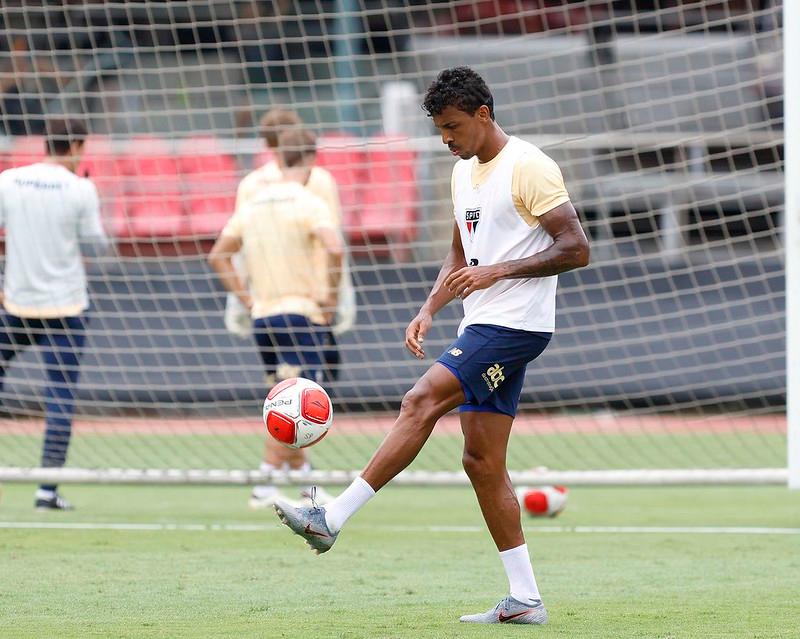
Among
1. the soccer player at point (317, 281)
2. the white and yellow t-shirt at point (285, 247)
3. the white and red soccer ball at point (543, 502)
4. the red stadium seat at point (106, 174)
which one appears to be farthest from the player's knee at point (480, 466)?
the red stadium seat at point (106, 174)

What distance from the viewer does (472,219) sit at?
509 cm

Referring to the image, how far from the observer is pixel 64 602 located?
17.3 feet

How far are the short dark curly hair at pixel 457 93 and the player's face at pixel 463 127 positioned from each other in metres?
0.02

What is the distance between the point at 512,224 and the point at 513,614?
1.36 metres

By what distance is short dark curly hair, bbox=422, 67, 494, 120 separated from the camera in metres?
4.90

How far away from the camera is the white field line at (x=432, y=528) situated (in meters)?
7.64

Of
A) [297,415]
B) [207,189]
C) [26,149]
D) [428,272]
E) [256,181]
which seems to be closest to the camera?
[297,415]

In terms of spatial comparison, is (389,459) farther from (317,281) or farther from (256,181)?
(256,181)

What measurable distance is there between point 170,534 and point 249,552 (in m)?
0.80

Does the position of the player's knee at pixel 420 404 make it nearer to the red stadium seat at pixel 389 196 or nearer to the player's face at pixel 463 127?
the player's face at pixel 463 127

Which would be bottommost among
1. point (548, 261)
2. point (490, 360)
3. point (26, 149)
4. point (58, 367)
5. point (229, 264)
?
point (58, 367)

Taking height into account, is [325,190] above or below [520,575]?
above

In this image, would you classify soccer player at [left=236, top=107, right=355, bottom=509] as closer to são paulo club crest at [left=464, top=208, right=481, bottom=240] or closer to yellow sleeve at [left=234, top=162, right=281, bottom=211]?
yellow sleeve at [left=234, top=162, right=281, bottom=211]

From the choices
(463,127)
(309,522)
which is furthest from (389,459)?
(463,127)
